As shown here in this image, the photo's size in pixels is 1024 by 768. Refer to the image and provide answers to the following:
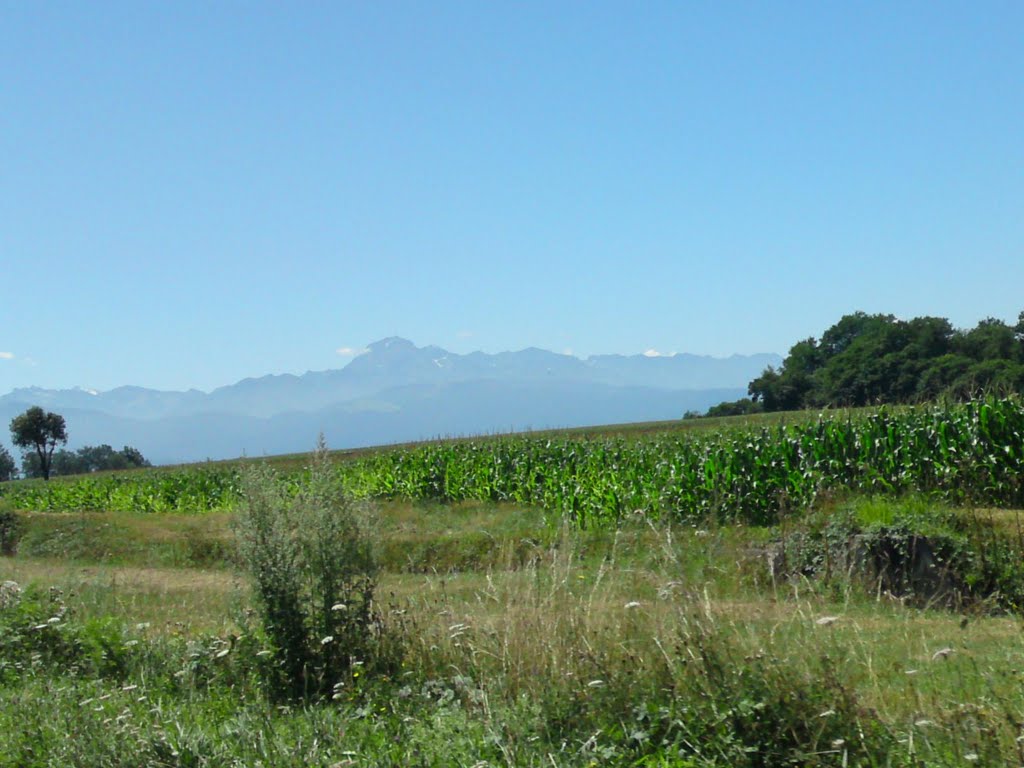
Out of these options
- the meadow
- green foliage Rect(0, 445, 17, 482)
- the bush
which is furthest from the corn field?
green foliage Rect(0, 445, 17, 482)

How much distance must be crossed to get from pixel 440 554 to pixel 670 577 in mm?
12240

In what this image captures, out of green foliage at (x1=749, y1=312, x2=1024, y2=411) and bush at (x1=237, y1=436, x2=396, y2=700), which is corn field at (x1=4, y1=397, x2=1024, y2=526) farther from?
green foliage at (x1=749, y1=312, x2=1024, y2=411)

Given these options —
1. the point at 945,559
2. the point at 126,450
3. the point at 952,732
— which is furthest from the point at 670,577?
the point at 126,450

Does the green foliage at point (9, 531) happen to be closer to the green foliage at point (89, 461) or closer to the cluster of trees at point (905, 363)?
the cluster of trees at point (905, 363)

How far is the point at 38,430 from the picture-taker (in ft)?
218

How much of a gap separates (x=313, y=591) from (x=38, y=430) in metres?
65.3

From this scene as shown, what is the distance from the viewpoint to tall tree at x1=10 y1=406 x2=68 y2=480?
6600 centimetres

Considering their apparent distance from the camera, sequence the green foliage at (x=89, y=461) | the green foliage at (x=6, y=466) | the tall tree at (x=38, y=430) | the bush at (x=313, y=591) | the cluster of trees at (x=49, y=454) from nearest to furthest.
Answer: the bush at (x=313, y=591) → the tall tree at (x=38, y=430) → the cluster of trees at (x=49, y=454) → the green foliage at (x=89, y=461) → the green foliage at (x=6, y=466)

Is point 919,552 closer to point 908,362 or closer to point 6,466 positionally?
point 908,362

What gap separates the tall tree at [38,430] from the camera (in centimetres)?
6600

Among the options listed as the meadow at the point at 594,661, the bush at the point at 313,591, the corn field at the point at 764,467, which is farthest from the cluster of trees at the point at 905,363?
the bush at the point at 313,591

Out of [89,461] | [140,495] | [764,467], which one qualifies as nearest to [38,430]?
[89,461]

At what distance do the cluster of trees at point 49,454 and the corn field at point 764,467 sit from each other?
40.4m

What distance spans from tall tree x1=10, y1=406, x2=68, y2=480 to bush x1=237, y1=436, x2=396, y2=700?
6333cm
